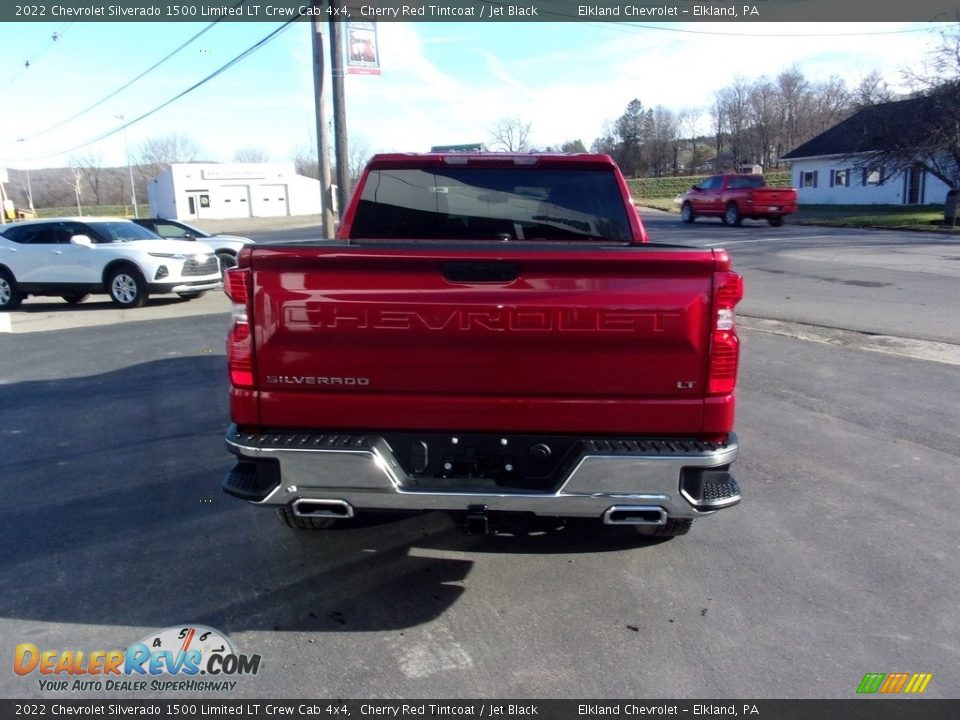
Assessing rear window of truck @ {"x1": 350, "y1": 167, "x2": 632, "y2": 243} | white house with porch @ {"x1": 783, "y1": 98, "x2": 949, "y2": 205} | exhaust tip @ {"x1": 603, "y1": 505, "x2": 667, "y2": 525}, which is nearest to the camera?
exhaust tip @ {"x1": 603, "y1": 505, "x2": 667, "y2": 525}

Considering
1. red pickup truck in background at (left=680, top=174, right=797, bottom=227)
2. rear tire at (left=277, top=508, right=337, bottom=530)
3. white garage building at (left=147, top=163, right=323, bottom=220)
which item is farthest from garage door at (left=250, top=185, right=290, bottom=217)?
rear tire at (left=277, top=508, right=337, bottom=530)

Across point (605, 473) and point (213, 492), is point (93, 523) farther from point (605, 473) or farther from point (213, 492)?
point (605, 473)

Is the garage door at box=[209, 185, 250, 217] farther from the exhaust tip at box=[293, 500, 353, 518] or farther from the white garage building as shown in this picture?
the exhaust tip at box=[293, 500, 353, 518]

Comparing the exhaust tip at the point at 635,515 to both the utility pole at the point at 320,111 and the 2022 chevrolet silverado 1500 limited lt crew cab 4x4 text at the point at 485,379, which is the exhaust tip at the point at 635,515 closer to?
the 2022 chevrolet silverado 1500 limited lt crew cab 4x4 text at the point at 485,379

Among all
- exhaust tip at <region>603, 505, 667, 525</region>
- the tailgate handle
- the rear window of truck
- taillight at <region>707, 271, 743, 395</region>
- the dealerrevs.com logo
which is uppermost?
the rear window of truck

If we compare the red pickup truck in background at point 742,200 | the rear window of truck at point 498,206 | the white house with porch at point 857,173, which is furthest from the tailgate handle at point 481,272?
the white house with porch at point 857,173

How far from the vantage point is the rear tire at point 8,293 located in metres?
15.0

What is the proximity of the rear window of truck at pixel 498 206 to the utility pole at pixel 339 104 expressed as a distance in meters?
10.5

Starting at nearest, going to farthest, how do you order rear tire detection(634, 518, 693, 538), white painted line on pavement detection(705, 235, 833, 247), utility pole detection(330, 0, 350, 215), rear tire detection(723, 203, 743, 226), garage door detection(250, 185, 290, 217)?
rear tire detection(634, 518, 693, 538)
utility pole detection(330, 0, 350, 215)
white painted line on pavement detection(705, 235, 833, 247)
rear tire detection(723, 203, 743, 226)
garage door detection(250, 185, 290, 217)

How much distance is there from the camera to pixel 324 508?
3.35 metres

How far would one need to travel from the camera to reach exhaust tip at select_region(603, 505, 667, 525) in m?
3.25

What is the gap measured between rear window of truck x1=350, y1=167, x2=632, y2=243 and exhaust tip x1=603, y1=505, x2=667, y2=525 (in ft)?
6.90

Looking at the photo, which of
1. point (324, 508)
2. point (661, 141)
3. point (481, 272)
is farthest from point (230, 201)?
point (481, 272)

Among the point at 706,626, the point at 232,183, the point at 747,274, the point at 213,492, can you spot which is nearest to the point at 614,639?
the point at 706,626
